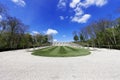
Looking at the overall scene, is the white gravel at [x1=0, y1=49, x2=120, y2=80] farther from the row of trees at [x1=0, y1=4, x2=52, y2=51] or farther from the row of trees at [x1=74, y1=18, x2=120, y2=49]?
the row of trees at [x1=74, y1=18, x2=120, y2=49]

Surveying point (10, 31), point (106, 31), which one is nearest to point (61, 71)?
point (10, 31)

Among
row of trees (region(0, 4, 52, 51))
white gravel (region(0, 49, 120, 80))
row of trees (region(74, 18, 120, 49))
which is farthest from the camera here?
row of trees (region(74, 18, 120, 49))

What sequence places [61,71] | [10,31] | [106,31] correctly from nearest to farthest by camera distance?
[61,71] → [10,31] → [106,31]

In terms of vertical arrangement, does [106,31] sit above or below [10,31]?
below

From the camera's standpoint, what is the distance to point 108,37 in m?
38.4

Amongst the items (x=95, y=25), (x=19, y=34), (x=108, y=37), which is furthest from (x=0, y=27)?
(x=108, y=37)

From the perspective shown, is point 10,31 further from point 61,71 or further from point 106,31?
point 106,31

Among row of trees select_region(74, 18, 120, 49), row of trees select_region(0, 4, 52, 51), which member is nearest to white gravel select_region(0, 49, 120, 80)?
row of trees select_region(0, 4, 52, 51)

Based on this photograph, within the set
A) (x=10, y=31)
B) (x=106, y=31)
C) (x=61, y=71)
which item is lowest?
(x=61, y=71)

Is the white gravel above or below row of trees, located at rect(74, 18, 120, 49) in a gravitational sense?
below

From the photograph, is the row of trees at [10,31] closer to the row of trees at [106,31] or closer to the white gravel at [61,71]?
the white gravel at [61,71]

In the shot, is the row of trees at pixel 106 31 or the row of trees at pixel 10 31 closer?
the row of trees at pixel 10 31

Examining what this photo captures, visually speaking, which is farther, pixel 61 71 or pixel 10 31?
pixel 10 31

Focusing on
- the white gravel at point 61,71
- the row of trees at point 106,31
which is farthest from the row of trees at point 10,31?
the row of trees at point 106,31
